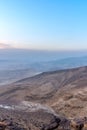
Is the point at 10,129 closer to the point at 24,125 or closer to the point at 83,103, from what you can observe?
the point at 24,125

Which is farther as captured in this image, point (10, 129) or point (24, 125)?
point (24, 125)

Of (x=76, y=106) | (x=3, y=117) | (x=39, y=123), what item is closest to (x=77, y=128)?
(x=39, y=123)

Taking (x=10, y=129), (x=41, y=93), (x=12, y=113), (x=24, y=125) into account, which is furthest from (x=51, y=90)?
(x=10, y=129)

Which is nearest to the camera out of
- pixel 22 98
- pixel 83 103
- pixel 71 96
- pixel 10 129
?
pixel 10 129

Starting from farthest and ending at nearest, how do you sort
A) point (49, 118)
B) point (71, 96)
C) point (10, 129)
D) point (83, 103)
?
point (71, 96)
point (83, 103)
point (49, 118)
point (10, 129)

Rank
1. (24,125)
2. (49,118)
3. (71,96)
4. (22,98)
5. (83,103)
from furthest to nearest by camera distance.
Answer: (22,98)
(71,96)
(83,103)
(49,118)
(24,125)

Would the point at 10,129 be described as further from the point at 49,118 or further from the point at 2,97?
the point at 2,97
